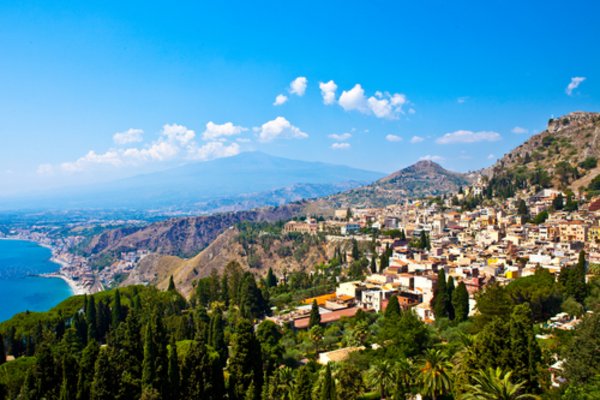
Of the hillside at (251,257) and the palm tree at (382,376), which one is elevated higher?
the palm tree at (382,376)

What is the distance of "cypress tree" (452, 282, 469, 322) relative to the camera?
103 feet

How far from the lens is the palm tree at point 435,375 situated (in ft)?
60.3

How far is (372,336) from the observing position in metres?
30.0

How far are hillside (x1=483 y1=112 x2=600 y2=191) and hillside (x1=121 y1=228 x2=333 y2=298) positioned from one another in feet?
121

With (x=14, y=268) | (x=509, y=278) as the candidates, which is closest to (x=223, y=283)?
(x=509, y=278)

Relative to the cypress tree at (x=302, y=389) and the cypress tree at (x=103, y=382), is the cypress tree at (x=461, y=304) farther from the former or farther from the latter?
the cypress tree at (x=103, y=382)

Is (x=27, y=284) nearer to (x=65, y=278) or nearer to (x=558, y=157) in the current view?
(x=65, y=278)

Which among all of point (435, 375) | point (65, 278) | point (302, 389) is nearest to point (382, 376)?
point (435, 375)

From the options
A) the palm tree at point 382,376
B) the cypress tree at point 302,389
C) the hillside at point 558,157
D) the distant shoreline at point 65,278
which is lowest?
the distant shoreline at point 65,278

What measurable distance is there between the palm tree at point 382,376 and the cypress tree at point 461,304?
39.1 ft

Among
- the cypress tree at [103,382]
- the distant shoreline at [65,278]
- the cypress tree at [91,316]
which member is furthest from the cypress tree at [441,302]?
the distant shoreline at [65,278]

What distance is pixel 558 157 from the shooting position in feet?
288

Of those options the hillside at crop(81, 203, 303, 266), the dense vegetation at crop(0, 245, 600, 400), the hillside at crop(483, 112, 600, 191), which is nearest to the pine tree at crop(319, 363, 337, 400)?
the dense vegetation at crop(0, 245, 600, 400)

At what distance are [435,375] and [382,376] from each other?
306cm
